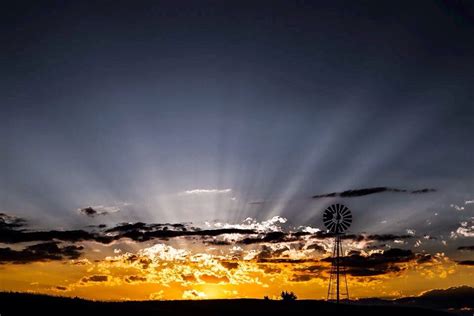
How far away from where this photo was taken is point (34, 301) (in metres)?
71.5

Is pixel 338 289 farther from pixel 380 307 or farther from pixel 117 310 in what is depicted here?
pixel 117 310

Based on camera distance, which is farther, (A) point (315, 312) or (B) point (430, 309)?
(B) point (430, 309)

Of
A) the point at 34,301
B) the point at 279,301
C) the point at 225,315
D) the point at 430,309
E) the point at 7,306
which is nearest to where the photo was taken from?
the point at 7,306

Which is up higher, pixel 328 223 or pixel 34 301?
pixel 328 223

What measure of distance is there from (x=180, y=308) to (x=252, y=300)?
33.4 m

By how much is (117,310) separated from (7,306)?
16.8 m

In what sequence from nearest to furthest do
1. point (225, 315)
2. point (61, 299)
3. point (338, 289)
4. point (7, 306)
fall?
point (7, 306) → point (61, 299) → point (225, 315) → point (338, 289)

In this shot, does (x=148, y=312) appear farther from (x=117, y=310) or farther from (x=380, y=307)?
(x=380, y=307)

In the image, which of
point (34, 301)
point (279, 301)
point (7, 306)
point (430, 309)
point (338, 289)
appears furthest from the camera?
point (430, 309)

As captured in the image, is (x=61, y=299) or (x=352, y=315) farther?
(x=352, y=315)

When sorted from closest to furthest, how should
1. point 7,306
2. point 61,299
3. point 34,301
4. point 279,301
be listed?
point 7,306
point 34,301
point 61,299
point 279,301

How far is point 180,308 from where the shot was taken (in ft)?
314

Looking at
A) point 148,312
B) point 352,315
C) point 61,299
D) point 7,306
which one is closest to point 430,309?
point 352,315

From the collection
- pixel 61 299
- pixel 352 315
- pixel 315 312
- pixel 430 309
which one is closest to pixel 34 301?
pixel 61 299
